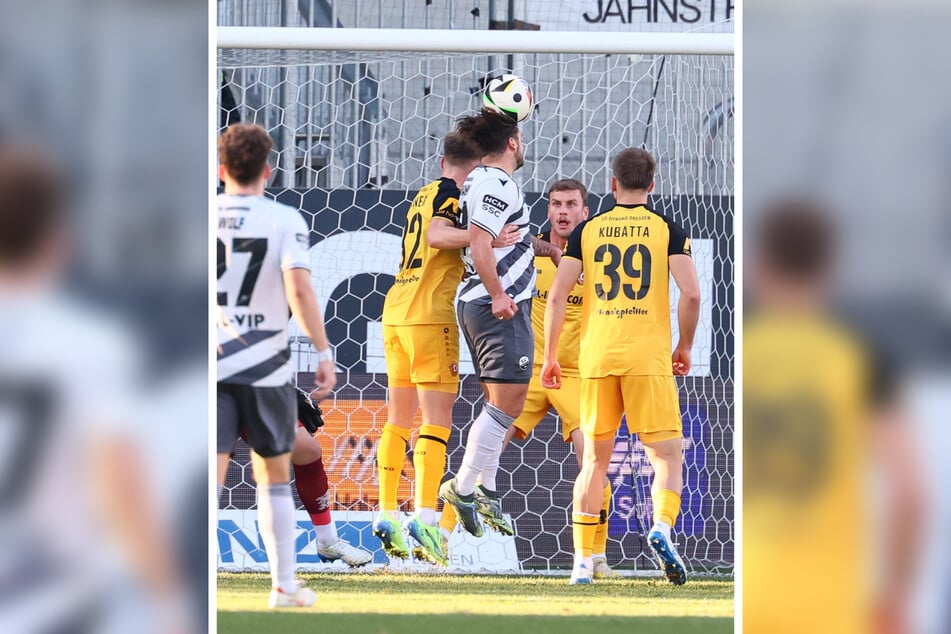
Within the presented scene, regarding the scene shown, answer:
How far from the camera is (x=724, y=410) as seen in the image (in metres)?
6.70

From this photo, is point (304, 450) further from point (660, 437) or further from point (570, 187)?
point (570, 187)

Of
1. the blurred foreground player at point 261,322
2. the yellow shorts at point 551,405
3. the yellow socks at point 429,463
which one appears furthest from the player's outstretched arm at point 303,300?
the yellow shorts at point 551,405

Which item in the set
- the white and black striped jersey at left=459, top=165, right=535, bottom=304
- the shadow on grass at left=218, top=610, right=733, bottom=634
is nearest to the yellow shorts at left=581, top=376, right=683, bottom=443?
the white and black striped jersey at left=459, top=165, right=535, bottom=304

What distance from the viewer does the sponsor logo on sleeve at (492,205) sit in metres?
4.96

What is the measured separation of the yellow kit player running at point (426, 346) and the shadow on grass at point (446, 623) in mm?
993

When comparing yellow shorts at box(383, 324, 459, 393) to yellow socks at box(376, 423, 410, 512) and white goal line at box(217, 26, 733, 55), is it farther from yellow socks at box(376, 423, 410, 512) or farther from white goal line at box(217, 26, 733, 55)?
white goal line at box(217, 26, 733, 55)

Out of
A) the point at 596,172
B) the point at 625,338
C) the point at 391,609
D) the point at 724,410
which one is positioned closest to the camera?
the point at 391,609

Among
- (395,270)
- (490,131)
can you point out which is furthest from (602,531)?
(490,131)
